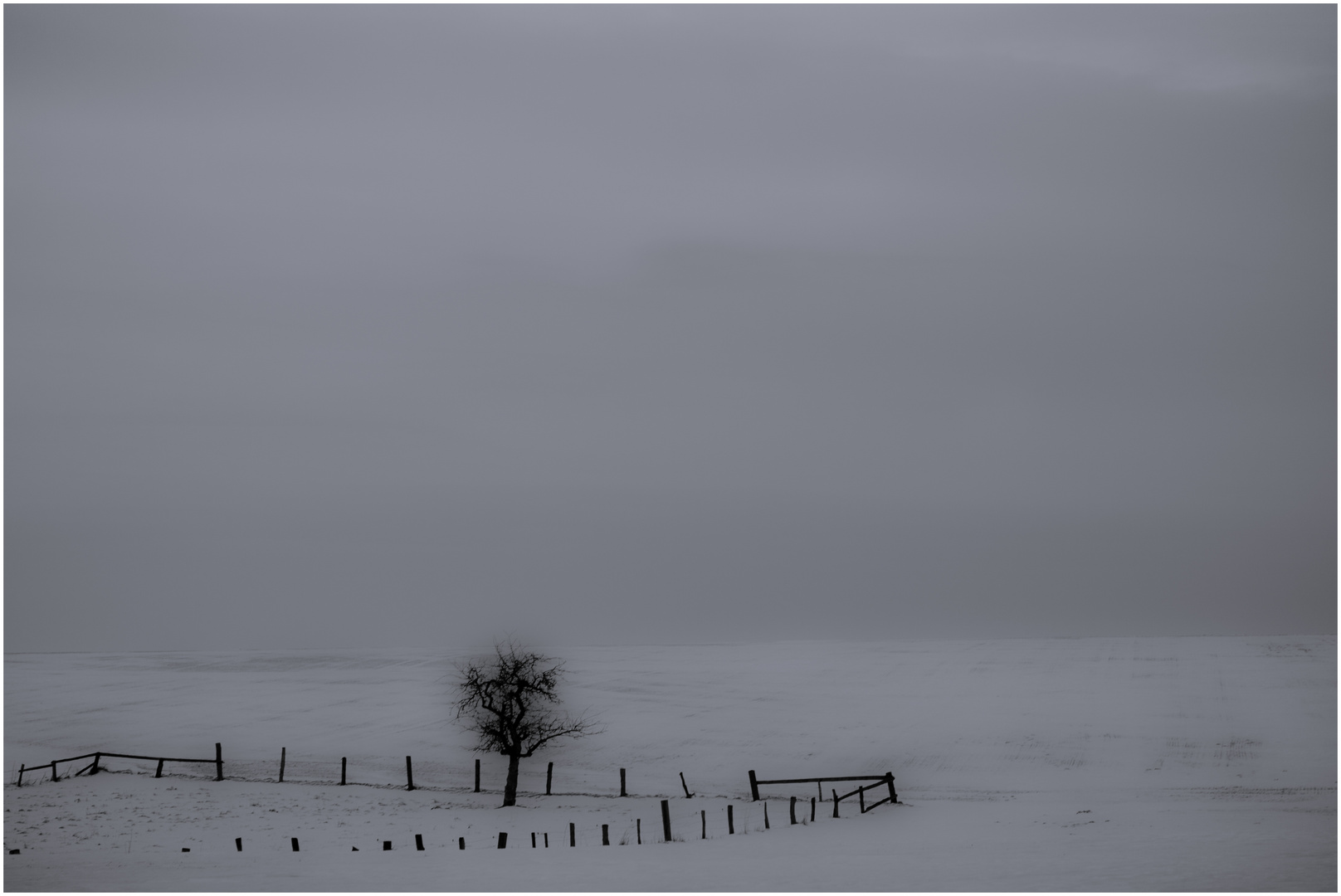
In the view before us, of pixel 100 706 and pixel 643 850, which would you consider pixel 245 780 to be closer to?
pixel 643 850

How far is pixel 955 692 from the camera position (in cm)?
6475

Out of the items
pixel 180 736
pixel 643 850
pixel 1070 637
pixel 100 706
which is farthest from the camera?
pixel 1070 637

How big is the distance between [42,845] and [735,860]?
16750mm

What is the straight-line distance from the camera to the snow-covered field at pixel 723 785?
72.3ft

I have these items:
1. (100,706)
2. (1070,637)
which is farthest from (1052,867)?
(1070,637)

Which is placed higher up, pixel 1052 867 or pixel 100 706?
pixel 100 706

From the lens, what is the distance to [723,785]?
37.3 metres

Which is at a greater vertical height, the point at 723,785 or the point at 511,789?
the point at 511,789

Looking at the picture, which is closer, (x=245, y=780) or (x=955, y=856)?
(x=955, y=856)

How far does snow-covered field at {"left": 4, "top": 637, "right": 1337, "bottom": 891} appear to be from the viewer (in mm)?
22047

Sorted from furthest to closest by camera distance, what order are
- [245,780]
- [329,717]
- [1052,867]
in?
1. [329,717]
2. [245,780]
3. [1052,867]

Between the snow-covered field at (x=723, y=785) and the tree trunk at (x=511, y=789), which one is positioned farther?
the tree trunk at (x=511, y=789)

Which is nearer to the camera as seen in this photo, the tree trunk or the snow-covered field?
the snow-covered field

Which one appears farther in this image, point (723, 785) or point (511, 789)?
point (723, 785)
